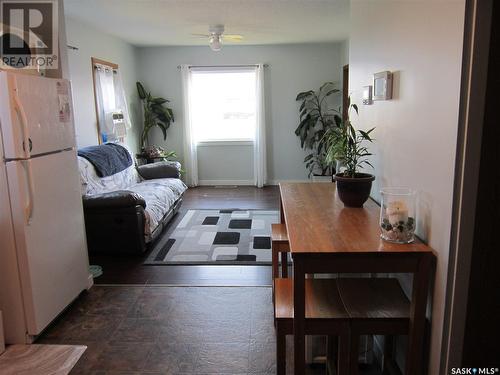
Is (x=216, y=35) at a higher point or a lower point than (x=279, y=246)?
higher

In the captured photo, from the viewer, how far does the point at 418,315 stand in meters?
1.45

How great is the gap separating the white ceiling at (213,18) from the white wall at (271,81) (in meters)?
0.60

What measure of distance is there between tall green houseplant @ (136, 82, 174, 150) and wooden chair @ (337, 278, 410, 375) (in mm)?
5156

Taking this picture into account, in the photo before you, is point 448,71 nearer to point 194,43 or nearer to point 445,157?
point 445,157

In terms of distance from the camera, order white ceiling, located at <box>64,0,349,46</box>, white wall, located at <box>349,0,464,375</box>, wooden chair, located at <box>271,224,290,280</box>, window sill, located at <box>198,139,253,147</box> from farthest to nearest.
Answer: window sill, located at <box>198,139,253,147</box> < white ceiling, located at <box>64,0,349,46</box> < wooden chair, located at <box>271,224,290,280</box> < white wall, located at <box>349,0,464,375</box>

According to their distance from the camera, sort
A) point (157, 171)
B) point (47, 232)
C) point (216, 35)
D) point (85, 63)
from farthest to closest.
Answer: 1. point (157, 171)
2. point (216, 35)
3. point (85, 63)
4. point (47, 232)

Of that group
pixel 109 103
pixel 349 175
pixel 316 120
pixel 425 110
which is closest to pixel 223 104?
pixel 316 120

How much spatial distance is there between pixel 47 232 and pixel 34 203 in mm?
240

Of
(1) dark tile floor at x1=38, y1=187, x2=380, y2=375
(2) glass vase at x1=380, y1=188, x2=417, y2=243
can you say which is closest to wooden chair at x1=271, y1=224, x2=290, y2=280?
(1) dark tile floor at x1=38, y1=187, x2=380, y2=375

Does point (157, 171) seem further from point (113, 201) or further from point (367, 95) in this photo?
point (367, 95)

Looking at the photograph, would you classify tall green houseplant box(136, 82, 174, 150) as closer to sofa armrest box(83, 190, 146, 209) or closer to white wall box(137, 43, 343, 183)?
white wall box(137, 43, 343, 183)

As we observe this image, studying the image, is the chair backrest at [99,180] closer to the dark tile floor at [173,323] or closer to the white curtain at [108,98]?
the white curtain at [108,98]

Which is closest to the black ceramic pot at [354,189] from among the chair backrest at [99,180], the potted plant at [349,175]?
the potted plant at [349,175]

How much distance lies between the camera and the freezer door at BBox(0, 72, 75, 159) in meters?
2.03
